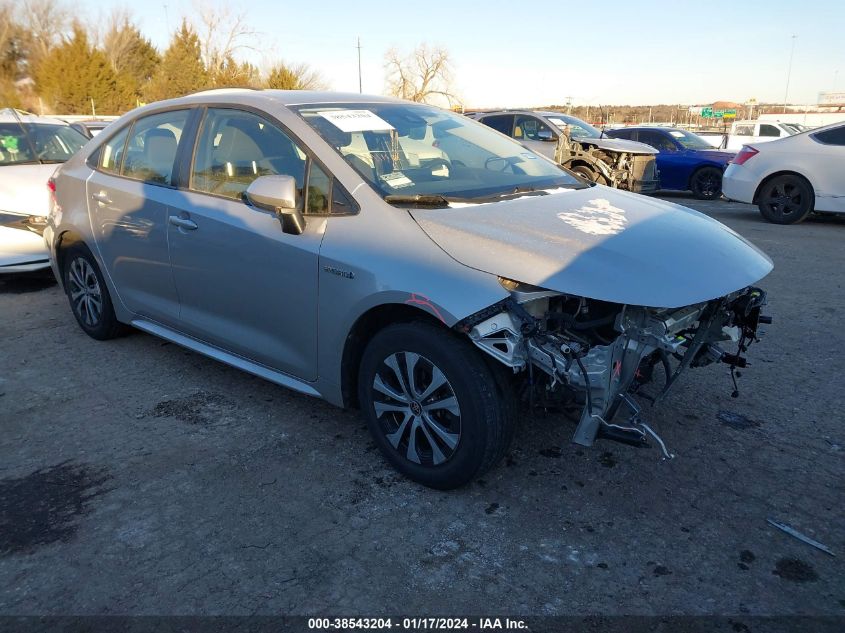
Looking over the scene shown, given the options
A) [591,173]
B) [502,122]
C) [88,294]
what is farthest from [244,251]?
[502,122]

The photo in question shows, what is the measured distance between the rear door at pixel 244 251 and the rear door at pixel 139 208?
0.19m

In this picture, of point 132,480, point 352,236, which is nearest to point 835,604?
point 352,236

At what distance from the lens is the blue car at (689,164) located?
1355 cm

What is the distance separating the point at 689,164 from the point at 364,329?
12.5 m

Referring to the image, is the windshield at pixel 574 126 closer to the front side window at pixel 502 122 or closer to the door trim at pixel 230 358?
the front side window at pixel 502 122

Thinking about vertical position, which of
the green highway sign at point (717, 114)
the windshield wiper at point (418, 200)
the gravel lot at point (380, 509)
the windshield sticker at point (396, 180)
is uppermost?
the green highway sign at point (717, 114)

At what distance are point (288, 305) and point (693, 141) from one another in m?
13.6

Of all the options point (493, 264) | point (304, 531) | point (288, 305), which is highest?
point (493, 264)

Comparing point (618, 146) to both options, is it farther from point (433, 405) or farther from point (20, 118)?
point (433, 405)

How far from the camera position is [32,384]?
424cm

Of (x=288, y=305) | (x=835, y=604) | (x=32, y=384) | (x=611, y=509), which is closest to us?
(x=835, y=604)

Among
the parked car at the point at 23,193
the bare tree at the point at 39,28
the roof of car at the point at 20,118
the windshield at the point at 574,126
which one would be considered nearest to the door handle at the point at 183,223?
the parked car at the point at 23,193

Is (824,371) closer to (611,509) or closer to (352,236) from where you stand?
(611,509)

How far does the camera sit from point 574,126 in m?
13.7
